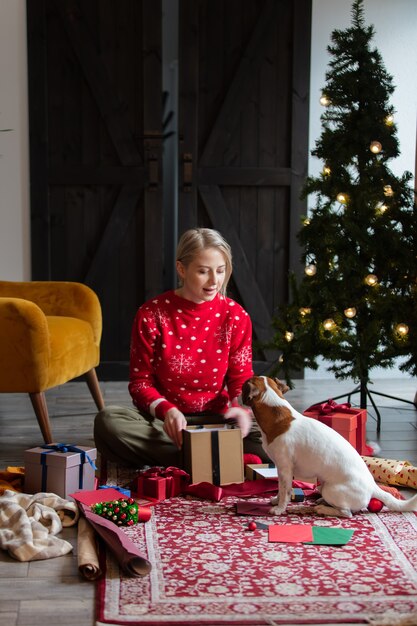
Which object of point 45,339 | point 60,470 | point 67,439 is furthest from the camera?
point 67,439

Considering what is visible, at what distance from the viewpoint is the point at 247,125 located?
15.6ft

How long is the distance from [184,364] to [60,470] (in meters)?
0.63

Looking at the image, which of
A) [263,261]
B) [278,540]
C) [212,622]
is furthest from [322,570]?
[263,261]

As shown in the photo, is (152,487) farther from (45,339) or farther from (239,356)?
(45,339)

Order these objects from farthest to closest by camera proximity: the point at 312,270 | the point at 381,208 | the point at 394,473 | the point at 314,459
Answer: the point at 312,270 < the point at 381,208 < the point at 394,473 < the point at 314,459

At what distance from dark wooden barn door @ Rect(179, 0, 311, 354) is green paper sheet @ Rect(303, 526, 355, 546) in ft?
8.66

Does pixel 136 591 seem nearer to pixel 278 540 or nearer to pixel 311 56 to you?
pixel 278 540

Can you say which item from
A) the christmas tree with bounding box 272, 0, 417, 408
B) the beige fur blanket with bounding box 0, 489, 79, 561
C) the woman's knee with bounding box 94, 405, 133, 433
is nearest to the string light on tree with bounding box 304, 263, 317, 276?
the christmas tree with bounding box 272, 0, 417, 408

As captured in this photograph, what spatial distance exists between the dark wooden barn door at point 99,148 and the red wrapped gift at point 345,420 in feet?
6.58

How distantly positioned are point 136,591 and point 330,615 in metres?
0.47

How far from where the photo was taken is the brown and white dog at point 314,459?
93.4 inches

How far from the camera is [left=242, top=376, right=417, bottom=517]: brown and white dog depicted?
2.37 metres

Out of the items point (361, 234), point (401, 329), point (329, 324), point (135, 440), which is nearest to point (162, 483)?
point (135, 440)

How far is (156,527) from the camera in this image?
7.75 feet
